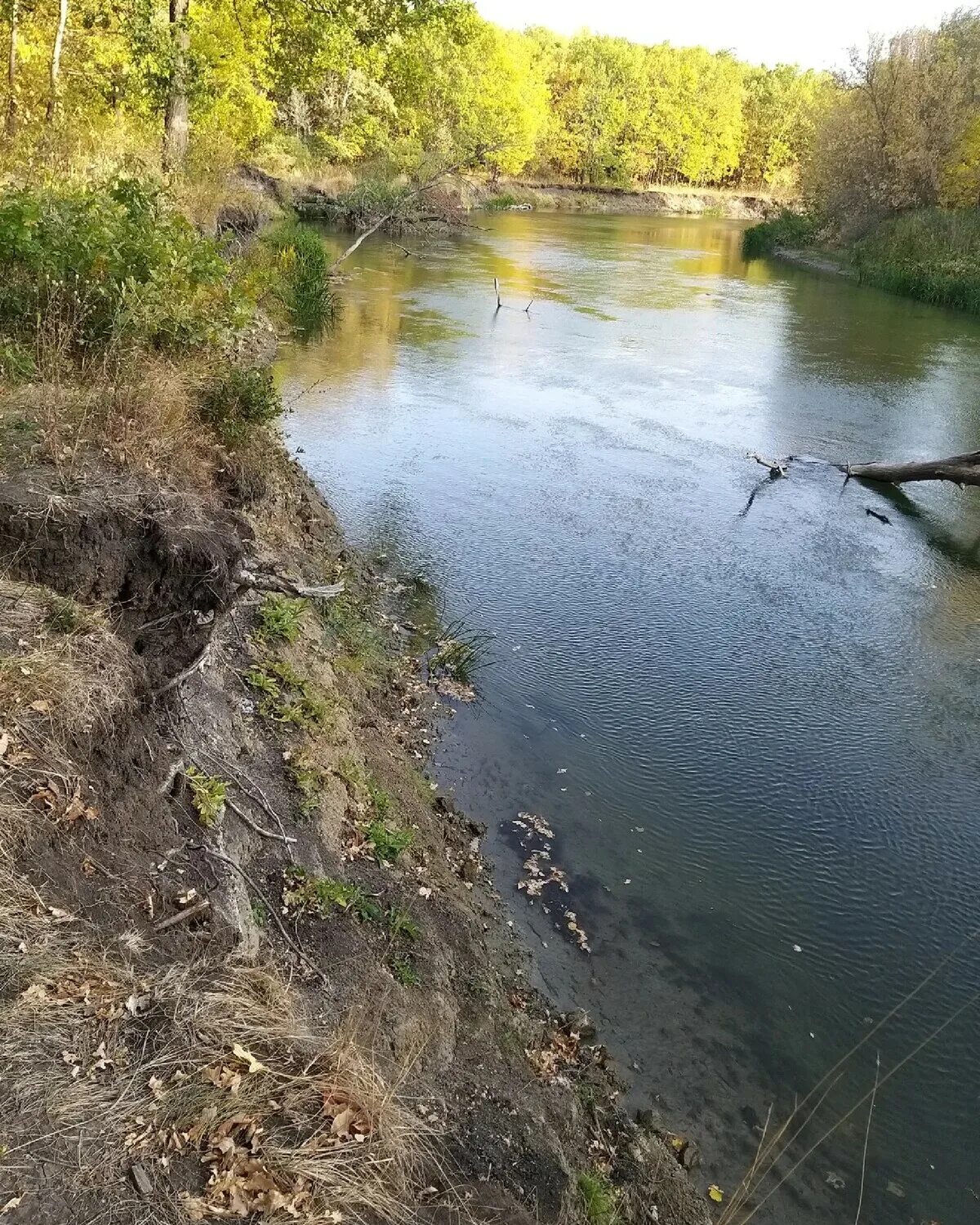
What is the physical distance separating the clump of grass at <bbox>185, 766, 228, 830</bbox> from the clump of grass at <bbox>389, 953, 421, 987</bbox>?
3.85 ft

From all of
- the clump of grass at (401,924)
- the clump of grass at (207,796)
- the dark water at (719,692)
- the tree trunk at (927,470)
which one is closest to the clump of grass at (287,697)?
the clump of grass at (207,796)

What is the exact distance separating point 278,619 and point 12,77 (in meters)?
12.7

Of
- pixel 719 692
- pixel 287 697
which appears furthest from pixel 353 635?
pixel 719 692

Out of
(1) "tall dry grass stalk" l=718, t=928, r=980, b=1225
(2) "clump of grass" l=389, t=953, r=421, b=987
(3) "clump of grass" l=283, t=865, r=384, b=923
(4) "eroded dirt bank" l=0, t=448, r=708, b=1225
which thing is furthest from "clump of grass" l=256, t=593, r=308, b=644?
(1) "tall dry grass stalk" l=718, t=928, r=980, b=1225

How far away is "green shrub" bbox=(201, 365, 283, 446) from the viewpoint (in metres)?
7.68

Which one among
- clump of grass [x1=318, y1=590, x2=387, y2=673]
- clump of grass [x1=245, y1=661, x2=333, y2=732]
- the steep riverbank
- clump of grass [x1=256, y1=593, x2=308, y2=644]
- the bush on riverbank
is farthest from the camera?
the steep riverbank

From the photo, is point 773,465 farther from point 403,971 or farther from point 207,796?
point 207,796

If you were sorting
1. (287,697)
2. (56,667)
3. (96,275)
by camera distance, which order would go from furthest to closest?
(96,275) < (287,697) < (56,667)

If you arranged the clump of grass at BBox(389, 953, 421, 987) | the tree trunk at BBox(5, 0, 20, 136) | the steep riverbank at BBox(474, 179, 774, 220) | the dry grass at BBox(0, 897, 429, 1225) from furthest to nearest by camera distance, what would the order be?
the steep riverbank at BBox(474, 179, 774, 220)
the tree trunk at BBox(5, 0, 20, 136)
the clump of grass at BBox(389, 953, 421, 987)
the dry grass at BBox(0, 897, 429, 1225)

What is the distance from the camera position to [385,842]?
554cm

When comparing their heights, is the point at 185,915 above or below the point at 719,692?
above

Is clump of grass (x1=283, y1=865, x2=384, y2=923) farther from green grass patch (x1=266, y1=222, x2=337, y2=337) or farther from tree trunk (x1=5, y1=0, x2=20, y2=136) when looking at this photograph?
green grass patch (x1=266, y1=222, x2=337, y2=337)

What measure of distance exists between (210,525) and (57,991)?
2.99 metres

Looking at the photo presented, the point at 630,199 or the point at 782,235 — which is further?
the point at 630,199
